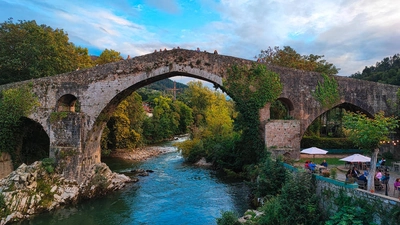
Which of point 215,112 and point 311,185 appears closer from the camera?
point 311,185

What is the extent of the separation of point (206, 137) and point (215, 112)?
4872mm

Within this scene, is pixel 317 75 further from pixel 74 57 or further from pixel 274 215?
pixel 74 57

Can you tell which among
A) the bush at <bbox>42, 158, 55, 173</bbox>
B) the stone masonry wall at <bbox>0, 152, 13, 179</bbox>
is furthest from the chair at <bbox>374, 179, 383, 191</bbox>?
the stone masonry wall at <bbox>0, 152, 13, 179</bbox>

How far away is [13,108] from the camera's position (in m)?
18.1

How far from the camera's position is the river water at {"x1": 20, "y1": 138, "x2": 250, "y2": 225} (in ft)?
45.4

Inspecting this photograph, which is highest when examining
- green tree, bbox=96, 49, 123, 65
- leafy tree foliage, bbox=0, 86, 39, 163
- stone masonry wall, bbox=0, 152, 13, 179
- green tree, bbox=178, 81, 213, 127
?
green tree, bbox=96, 49, 123, 65

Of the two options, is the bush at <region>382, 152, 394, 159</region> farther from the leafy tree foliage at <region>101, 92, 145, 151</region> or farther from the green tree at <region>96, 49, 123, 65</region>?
the green tree at <region>96, 49, 123, 65</region>

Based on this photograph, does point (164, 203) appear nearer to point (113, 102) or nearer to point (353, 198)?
point (113, 102)

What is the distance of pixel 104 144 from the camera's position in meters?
28.4

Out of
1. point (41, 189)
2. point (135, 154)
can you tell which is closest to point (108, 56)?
point (135, 154)

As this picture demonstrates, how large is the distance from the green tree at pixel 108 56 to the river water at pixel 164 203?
12244 mm

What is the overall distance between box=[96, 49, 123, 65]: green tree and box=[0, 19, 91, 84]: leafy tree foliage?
5321 millimetres

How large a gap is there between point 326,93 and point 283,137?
12.3ft

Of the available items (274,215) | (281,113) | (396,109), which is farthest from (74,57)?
(396,109)
